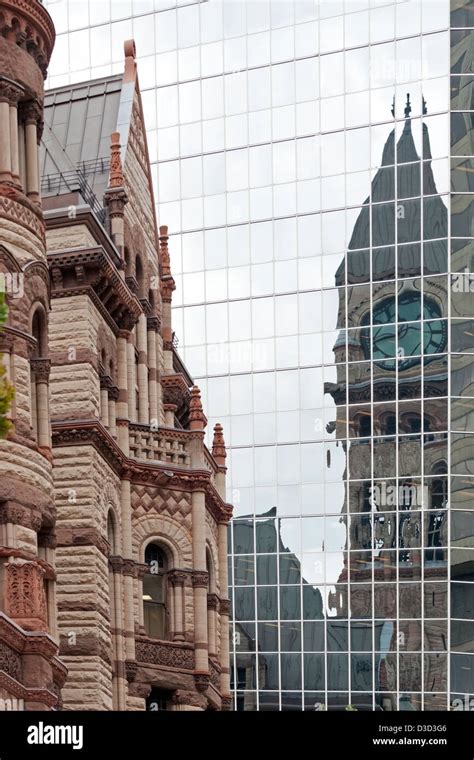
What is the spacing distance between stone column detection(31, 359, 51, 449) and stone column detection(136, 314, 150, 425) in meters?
14.9

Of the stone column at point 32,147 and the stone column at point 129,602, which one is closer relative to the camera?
the stone column at point 32,147

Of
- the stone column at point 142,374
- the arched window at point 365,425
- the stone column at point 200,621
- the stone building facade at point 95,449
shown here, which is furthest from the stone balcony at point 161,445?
the arched window at point 365,425

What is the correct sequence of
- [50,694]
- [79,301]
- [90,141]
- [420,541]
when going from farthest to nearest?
[420,541], [90,141], [79,301], [50,694]

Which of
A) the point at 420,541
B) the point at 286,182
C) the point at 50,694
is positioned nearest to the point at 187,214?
the point at 286,182

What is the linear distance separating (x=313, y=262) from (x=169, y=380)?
41431mm

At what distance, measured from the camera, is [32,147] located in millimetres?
51375

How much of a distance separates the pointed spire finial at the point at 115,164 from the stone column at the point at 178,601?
1198cm

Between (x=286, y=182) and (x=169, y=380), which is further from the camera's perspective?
(x=286, y=182)

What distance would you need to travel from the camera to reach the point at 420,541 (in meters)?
103

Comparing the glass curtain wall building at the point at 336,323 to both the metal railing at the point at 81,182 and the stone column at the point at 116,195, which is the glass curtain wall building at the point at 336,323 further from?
the stone column at the point at 116,195

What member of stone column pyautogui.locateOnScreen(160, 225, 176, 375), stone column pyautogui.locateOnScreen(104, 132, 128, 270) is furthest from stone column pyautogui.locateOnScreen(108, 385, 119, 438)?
stone column pyautogui.locateOnScreen(160, 225, 176, 375)

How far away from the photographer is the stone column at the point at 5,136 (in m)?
49.8
